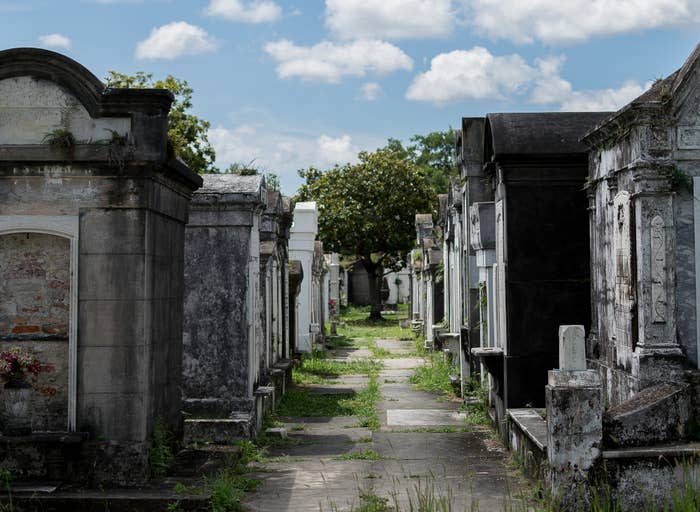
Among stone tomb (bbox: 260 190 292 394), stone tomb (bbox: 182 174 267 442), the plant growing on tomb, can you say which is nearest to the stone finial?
the plant growing on tomb

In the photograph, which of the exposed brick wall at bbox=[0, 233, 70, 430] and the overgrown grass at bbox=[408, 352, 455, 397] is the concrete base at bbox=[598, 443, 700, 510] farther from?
the overgrown grass at bbox=[408, 352, 455, 397]

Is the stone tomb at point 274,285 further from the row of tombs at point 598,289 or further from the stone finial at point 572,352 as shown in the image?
the stone finial at point 572,352

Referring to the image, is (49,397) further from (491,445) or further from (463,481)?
(491,445)

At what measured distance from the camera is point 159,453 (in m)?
7.54

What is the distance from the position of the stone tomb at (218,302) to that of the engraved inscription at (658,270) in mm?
4683

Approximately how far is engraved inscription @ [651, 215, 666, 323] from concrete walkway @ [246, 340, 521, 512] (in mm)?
1933

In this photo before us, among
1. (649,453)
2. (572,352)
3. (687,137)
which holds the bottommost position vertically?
(649,453)

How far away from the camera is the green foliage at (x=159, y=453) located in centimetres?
746

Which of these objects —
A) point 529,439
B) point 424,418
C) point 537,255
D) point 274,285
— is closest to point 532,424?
point 529,439

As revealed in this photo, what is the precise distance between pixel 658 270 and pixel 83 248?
4769mm

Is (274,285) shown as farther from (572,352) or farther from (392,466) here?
(572,352)

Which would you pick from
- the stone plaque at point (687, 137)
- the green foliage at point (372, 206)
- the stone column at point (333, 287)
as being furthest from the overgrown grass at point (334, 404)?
the green foliage at point (372, 206)

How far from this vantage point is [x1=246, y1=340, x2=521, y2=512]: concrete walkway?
7355 millimetres

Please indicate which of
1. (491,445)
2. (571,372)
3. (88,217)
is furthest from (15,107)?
(491,445)
